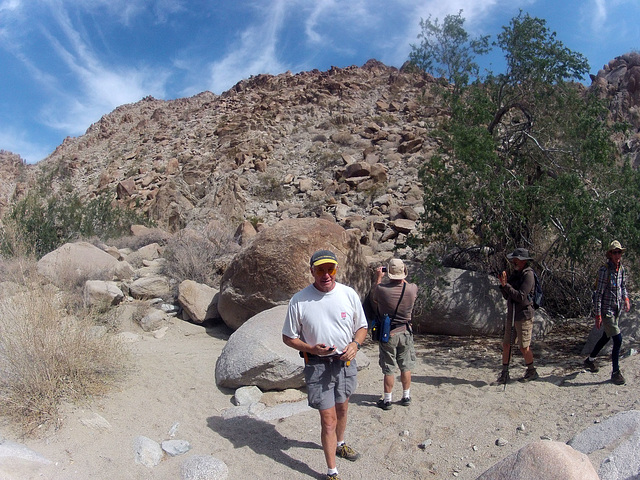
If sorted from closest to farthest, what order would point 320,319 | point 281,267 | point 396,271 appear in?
point 320,319 → point 396,271 → point 281,267

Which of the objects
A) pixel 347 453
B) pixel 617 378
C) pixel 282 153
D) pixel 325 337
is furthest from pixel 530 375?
pixel 282 153

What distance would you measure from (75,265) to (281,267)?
15.6 feet

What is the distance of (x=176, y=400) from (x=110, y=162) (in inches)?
1143

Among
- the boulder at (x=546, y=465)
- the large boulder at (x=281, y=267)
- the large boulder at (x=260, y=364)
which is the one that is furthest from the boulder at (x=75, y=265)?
the boulder at (x=546, y=465)

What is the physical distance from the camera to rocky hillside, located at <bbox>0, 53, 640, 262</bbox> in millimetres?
17344

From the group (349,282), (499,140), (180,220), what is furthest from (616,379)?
(180,220)

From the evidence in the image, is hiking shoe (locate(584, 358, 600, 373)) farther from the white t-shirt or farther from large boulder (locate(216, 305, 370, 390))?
the white t-shirt

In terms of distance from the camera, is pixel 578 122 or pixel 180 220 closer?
pixel 578 122

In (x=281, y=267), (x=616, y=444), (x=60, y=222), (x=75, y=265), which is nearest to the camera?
(x=616, y=444)

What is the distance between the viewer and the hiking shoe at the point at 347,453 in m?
3.82

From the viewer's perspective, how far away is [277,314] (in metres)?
6.26

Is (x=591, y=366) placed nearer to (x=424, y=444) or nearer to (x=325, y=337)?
(x=424, y=444)

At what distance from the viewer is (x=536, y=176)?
311 inches

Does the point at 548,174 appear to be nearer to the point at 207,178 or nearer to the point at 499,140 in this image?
the point at 499,140
